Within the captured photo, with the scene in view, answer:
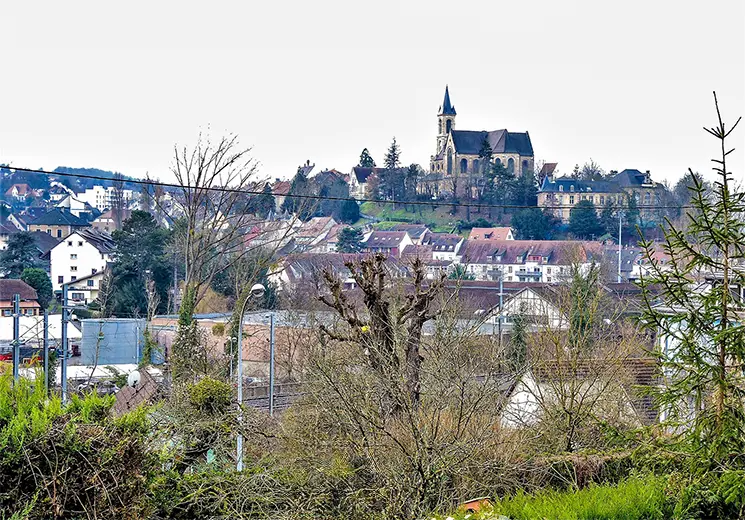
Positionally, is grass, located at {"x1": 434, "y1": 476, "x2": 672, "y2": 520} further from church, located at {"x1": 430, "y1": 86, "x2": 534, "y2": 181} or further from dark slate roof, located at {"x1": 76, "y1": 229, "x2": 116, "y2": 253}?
church, located at {"x1": 430, "y1": 86, "x2": 534, "y2": 181}

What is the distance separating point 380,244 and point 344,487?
248 feet

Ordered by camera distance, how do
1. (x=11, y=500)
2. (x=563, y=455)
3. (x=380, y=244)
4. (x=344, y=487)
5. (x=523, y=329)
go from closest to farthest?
(x=11, y=500) < (x=344, y=487) < (x=563, y=455) < (x=523, y=329) < (x=380, y=244)

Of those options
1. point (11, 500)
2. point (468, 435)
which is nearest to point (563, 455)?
point (468, 435)

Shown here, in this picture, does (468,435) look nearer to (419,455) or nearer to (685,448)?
(419,455)

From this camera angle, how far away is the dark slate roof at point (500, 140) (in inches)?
4796

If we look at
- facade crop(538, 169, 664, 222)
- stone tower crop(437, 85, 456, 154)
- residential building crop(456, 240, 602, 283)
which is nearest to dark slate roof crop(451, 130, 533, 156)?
stone tower crop(437, 85, 456, 154)

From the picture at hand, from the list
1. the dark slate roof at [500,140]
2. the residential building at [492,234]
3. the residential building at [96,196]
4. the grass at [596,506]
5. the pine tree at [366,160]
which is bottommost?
the grass at [596,506]

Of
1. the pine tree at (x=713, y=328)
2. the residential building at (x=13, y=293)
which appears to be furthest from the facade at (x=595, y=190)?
the pine tree at (x=713, y=328)

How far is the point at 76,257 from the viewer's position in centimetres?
6388

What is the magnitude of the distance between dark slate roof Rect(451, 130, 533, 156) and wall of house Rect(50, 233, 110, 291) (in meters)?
66.8

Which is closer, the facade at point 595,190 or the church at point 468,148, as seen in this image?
the facade at point 595,190

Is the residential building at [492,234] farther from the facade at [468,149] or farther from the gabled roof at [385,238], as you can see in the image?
the facade at [468,149]

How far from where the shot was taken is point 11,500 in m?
4.80

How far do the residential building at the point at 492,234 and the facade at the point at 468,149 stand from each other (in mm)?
25619
